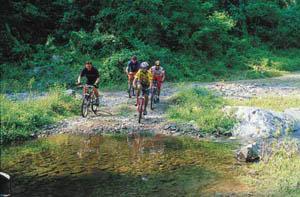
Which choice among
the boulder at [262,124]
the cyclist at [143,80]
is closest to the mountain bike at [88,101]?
the cyclist at [143,80]

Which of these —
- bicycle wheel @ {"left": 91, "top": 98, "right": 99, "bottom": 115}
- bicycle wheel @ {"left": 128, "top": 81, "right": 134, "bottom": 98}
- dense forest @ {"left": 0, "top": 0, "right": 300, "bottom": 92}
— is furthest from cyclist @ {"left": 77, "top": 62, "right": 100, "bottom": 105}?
dense forest @ {"left": 0, "top": 0, "right": 300, "bottom": 92}

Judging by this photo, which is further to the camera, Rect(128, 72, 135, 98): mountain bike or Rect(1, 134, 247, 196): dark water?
Rect(128, 72, 135, 98): mountain bike

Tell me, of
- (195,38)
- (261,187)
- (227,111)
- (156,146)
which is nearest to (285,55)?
(195,38)

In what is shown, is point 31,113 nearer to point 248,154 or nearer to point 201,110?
point 201,110

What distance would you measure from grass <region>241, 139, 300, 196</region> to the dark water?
1.42ft

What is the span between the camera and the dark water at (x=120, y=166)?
396 inches

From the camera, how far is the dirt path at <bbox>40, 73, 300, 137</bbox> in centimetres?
1595

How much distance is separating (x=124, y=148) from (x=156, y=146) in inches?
39.3

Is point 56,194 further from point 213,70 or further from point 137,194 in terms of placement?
point 213,70

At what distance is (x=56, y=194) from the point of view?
965 centimetres

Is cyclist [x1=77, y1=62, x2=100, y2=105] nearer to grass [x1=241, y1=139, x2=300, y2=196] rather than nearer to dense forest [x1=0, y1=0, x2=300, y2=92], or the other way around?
dense forest [x1=0, y1=0, x2=300, y2=92]

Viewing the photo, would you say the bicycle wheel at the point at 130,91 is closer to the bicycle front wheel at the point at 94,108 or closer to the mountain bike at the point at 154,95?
the mountain bike at the point at 154,95

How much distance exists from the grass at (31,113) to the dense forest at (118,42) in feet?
18.2

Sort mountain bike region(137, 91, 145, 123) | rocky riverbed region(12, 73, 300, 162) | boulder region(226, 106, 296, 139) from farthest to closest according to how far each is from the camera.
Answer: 1. mountain bike region(137, 91, 145, 123)
2. rocky riverbed region(12, 73, 300, 162)
3. boulder region(226, 106, 296, 139)
